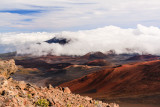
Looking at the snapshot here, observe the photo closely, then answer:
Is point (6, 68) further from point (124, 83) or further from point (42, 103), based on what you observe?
point (124, 83)

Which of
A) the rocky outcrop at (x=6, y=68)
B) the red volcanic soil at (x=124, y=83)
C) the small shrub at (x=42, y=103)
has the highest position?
the rocky outcrop at (x=6, y=68)

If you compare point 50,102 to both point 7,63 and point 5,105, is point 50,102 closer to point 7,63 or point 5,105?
point 5,105

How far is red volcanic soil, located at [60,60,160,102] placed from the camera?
91.2 feet

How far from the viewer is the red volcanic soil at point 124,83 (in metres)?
27.8

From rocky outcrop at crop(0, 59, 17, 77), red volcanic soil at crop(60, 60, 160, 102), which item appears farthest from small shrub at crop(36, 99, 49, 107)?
red volcanic soil at crop(60, 60, 160, 102)

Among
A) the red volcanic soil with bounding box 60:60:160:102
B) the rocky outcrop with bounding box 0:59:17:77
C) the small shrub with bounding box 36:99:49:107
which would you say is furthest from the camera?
the red volcanic soil with bounding box 60:60:160:102

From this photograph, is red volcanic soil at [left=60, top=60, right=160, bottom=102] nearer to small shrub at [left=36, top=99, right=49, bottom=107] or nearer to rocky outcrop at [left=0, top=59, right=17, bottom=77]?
rocky outcrop at [left=0, top=59, right=17, bottom=77]

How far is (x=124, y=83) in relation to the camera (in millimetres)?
34062

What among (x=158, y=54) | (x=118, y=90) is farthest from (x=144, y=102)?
(x=158, y=54)

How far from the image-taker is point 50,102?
8.68 m

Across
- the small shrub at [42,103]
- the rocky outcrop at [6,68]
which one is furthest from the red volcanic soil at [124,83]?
the small shrub at [42,103]

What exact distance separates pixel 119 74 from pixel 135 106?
800 inches

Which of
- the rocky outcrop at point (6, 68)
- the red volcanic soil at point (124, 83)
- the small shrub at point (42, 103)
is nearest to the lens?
the small shrub at point (42, 103)

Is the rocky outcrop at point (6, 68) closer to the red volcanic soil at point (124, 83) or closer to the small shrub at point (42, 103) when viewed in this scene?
the small shrub at point (42, 103)
